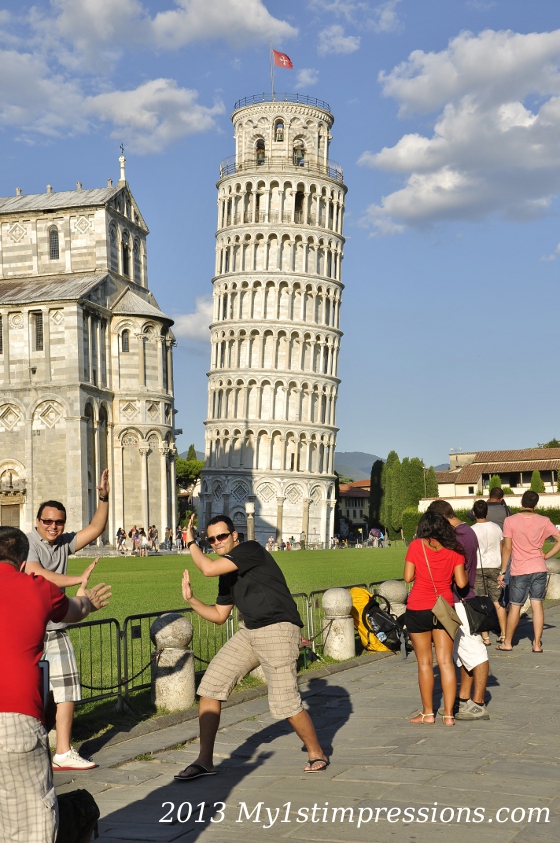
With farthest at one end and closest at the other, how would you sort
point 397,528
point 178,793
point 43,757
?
point 397,528 < point 178,793 < point 43,757

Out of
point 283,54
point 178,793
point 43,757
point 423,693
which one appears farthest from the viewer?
point 283,54

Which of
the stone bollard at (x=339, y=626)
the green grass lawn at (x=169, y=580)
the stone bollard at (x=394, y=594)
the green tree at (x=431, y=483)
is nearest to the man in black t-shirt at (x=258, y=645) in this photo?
the stone bollard at (x=339, y=626)

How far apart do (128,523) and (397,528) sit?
3448 centimetres

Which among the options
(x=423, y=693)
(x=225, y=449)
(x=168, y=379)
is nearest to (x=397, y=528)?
(x=225, y=449)

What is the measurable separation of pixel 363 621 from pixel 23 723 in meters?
9.43

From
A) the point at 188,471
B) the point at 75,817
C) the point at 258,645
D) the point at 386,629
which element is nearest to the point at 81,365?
the point at 386,629

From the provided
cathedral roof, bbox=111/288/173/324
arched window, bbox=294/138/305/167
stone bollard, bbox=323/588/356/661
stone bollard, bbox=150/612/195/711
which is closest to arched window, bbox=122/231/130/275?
cathedral roof, bbox=111/288/173/324

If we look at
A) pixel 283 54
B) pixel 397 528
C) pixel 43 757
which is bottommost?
pixel 397 528

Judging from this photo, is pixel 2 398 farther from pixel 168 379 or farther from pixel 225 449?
pixel 225 449

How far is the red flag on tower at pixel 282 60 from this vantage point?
7419 centimetres

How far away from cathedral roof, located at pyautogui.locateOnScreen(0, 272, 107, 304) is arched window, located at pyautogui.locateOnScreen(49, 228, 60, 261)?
54.6 inches

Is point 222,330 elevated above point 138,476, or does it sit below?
above

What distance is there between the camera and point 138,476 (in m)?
52.4

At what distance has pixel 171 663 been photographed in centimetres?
929
